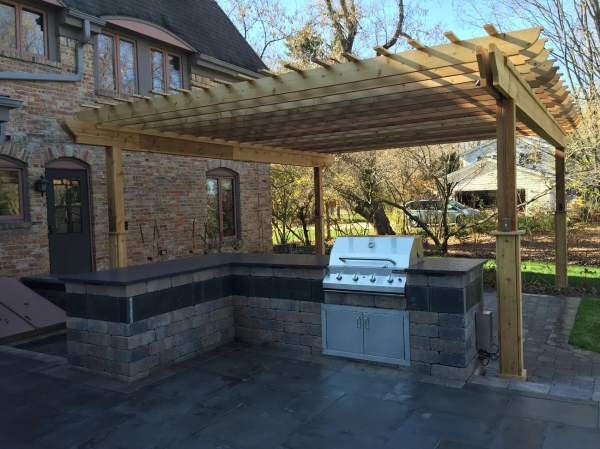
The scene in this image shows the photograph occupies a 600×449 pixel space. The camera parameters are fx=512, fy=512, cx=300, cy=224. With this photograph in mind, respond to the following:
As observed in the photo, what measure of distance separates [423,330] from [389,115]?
2.96 m

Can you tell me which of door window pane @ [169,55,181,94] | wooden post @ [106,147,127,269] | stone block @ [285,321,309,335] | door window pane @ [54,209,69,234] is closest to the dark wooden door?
door window pane @ [54,209,69,234]

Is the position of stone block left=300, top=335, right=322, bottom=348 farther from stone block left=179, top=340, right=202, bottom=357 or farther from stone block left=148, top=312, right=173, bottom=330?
stone block left=148, top=312, right=173, bottom=330

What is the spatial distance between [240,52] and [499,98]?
382 inches

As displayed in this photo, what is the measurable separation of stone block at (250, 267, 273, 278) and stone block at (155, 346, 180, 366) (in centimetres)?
112

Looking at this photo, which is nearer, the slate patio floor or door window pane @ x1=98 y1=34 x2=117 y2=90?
the slate patio floor

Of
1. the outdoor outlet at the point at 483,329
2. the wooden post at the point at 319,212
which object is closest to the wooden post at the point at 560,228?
the wooden post at the point at 319,212

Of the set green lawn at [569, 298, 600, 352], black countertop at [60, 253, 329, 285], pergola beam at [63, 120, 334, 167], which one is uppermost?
pergola beam at [63, 120, 334, 167]

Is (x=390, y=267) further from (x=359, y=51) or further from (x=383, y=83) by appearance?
(x=359, y=51)

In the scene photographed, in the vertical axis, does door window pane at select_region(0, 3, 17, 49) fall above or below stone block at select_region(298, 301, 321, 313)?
above

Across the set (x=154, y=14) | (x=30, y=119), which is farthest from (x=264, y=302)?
(x=154, y=14)

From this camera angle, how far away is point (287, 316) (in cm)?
540

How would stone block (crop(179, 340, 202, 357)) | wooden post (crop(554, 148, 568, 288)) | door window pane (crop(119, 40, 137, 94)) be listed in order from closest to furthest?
stone block (crop(179, 340, 202, 357)), wooden post (crop(554, 148, 568, 288)), door window pane (crop(119, 40, 137, 94))

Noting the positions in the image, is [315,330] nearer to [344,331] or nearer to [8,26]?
A: [344,331]

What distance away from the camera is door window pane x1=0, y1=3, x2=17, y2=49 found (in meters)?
7.86
